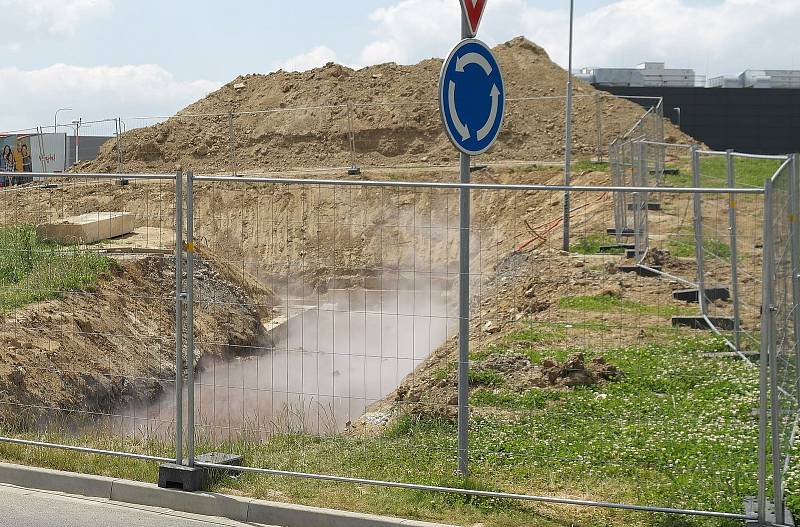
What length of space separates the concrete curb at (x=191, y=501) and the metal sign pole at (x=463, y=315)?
80 cm

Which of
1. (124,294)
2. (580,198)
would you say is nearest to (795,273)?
(124,294)

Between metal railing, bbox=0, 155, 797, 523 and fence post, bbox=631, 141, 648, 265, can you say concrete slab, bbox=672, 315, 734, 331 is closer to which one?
metal railing, bbox=0, 155, 797, 523

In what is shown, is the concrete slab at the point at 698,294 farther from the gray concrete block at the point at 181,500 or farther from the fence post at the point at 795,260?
the gray concrete block at the point at 181,500

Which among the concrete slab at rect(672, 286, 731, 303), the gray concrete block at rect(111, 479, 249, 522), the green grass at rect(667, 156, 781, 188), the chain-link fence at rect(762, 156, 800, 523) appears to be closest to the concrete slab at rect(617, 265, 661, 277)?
the concrete slab at rect(672, 286, 731, 303)

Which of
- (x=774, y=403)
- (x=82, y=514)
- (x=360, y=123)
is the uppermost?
(x=360, y=123)

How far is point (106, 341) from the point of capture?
1574 cm

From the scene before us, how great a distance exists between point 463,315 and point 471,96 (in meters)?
1.48

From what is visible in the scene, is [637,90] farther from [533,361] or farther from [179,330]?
[179,330]

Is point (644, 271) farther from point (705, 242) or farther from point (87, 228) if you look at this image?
point (87, 228)

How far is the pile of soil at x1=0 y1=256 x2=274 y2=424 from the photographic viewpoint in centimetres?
1348

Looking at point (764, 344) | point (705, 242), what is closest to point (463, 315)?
point (764, 344)

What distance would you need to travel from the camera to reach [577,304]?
1468 cm

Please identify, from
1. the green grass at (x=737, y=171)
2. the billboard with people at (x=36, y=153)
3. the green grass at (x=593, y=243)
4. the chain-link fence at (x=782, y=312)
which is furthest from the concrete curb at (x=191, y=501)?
the billboard with people at (x=36, y=153)

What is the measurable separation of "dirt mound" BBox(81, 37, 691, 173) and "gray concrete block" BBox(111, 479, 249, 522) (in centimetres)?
3151
